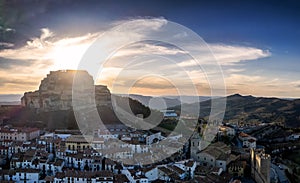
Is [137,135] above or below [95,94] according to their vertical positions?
below

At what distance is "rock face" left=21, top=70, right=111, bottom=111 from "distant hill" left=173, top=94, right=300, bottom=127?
13.5 meters

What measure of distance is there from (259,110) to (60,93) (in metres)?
34.5

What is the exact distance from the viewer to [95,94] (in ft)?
108

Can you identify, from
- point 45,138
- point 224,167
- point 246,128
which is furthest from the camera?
point 246,128

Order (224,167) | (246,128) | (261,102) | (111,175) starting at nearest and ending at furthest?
1. (111,175)
2. (224,167)
3. (246,128)
4. (261,102)

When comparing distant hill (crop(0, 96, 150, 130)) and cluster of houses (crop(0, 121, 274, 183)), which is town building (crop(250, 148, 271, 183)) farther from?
distant hill (crop(0, 96, 150, 130))

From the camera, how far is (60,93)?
31703mm

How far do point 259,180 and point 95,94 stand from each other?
2035 cm

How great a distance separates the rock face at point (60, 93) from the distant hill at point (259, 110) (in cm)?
1353

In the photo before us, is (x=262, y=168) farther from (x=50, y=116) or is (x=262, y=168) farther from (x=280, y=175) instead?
(x=50, y=116)

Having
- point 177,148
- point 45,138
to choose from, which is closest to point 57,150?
point 45,138

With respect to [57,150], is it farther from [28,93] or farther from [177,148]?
[28,93]

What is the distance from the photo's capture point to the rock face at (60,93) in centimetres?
3073

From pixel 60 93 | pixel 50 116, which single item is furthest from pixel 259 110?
pixel 50 116
